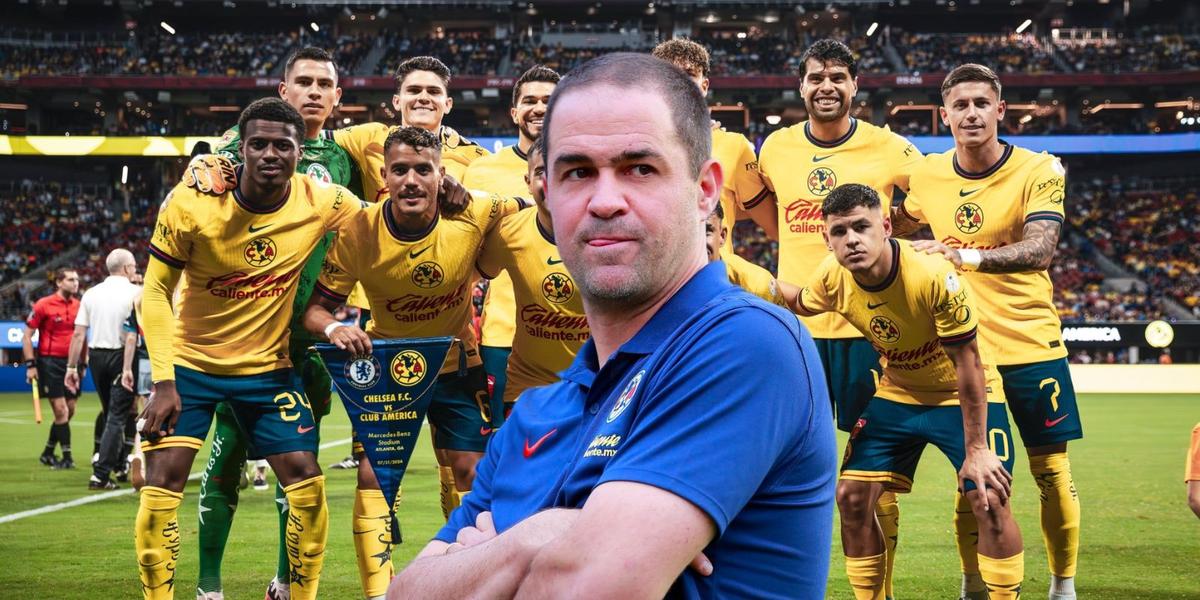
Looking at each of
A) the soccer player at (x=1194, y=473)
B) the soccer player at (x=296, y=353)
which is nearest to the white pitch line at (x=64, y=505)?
the soccer player at (x=296, y=353)

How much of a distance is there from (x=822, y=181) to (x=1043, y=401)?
1.65 metres

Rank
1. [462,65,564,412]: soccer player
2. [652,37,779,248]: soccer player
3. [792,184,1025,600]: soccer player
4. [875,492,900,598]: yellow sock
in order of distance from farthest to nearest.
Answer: [462,65,564,412]: soccer player < [652,37,779,248]: soccer player < [875,492,900,598]: yellow sock < [792,184,1025,600]: soccer player

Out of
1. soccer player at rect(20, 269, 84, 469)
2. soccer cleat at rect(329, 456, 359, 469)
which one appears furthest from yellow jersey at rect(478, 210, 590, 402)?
soccer player at rect(20, 269, 84, 469)

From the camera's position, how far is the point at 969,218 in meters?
5.88

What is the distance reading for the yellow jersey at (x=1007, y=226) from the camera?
5.72 m

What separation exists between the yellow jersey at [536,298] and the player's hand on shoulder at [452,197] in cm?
24

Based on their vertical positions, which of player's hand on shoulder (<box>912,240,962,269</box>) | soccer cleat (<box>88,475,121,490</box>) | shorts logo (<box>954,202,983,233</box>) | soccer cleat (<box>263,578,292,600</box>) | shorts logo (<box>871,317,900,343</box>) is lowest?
soccer cleat (<box>88,475,121,490</box>)

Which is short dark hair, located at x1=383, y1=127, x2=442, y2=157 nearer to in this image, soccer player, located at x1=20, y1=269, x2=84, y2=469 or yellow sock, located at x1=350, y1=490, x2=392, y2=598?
yellow sock, located at x1=350, y1=490, x2=392, y2=598

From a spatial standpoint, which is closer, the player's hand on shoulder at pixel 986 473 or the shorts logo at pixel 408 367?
the player's hand on shoulder at pixel 986 473

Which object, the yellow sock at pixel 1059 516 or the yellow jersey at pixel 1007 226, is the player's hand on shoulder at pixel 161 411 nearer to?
→ the yellow jersey at pixel 1007 226

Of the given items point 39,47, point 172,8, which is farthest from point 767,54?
point 39,47

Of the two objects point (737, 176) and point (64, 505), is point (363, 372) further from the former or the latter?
point (64, 505)

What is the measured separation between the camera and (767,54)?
4441cm

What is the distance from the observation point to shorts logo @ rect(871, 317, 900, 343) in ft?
17.3
